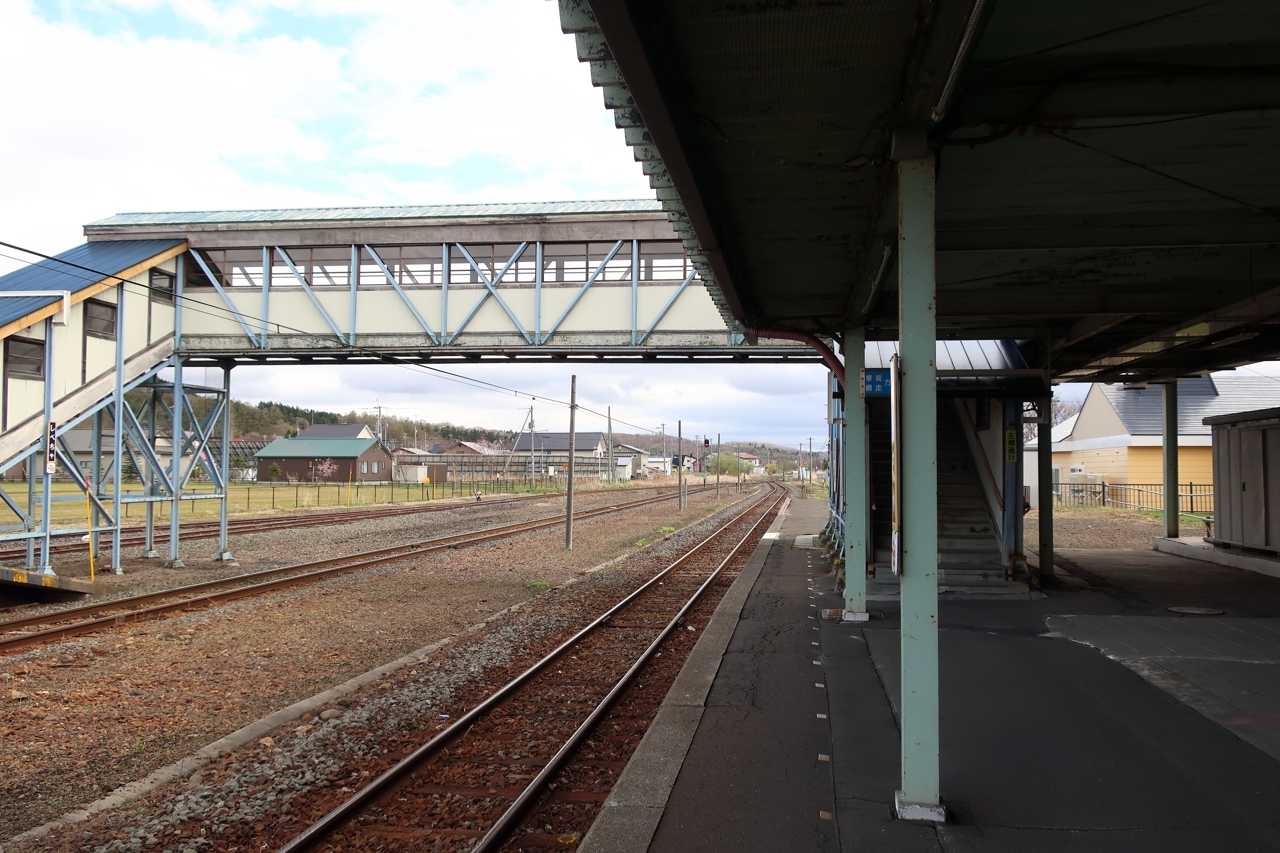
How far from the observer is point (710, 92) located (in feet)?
13.4

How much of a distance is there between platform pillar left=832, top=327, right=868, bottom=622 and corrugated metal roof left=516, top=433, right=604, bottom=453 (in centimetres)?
8449

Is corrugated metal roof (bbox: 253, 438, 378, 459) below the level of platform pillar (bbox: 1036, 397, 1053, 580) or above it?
above

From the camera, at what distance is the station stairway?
1127cm

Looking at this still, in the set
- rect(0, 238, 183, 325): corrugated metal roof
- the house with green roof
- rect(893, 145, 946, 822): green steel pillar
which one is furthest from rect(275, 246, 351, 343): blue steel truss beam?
the house with green roof


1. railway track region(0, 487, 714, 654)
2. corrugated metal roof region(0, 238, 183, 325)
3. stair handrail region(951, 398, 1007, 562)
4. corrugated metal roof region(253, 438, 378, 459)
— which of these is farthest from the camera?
corrugated metal roof region(253, 438, 378, 459)

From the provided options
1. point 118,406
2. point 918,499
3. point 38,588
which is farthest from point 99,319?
point 918,499

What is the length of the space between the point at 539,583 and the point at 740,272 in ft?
26.9

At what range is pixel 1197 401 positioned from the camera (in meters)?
30.2

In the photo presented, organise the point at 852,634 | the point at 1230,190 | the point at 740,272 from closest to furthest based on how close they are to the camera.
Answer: the point at 1230,190 < the point at 740,272 < the point at 852,634

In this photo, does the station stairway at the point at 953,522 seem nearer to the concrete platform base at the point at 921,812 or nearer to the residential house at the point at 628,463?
the concrete platform base at the point at 921,812

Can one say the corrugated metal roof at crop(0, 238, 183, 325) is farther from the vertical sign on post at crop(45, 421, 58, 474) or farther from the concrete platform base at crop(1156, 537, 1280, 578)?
the concrete platform base at crop(1156, 537, 1280, 578)

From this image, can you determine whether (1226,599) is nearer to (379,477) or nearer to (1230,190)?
(1230,190)

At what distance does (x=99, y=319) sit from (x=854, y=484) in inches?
492

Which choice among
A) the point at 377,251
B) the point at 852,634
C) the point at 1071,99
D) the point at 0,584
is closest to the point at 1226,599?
the point at 852,634
